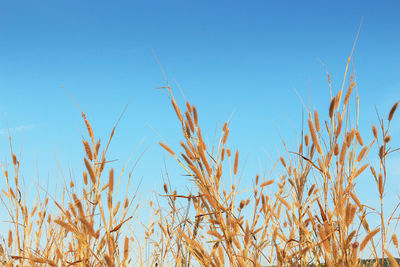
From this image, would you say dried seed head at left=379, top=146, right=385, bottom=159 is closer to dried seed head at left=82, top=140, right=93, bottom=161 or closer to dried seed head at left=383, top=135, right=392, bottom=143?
dried seed head at left=383, top=135, right=392, bottom=143

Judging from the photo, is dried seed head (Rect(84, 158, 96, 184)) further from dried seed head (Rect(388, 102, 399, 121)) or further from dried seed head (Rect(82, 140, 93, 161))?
dried seed head (Rect(388, 102, 399, 121))

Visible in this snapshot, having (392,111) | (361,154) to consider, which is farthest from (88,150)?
(392,111)

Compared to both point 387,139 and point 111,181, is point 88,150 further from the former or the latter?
point 387,139

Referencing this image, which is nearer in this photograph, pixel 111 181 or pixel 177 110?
pixel 111 181

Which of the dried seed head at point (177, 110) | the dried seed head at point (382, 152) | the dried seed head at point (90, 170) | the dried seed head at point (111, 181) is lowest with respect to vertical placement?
the dried seed head at point (111, 181)

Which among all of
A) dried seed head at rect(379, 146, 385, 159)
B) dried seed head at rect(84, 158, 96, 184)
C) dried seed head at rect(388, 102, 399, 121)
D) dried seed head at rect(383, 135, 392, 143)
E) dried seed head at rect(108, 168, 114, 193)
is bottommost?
dried seed head at rect(108, 168, 114, 193)

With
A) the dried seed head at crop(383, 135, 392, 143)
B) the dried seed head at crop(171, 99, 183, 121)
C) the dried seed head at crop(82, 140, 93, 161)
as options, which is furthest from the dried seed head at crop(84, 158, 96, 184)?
the dried seed head at crop(383, 135, 392, 143)

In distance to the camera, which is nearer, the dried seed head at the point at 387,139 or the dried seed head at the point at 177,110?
the dried seed head at the point at 387,139

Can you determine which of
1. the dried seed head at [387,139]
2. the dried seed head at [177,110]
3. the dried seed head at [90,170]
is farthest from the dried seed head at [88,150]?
the dried seed head at [387,139]

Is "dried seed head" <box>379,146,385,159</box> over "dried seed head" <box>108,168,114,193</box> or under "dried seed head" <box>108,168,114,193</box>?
over

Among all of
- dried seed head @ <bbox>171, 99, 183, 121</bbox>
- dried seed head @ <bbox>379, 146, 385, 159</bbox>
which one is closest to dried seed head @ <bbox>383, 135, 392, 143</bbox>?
dried seed head @ <bbox>379, 146, 385, 159</bbox>

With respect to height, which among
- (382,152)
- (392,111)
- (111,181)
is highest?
(392,111)

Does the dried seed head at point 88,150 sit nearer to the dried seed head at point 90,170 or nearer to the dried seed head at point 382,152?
the dried seed head at point 90,170

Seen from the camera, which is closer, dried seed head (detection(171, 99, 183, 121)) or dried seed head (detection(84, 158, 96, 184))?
dried seed head (detection(84, 158, 96, 184))
